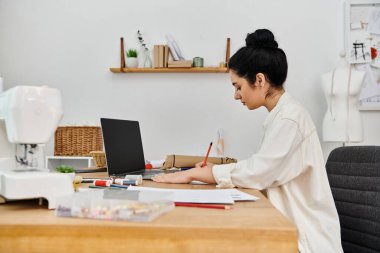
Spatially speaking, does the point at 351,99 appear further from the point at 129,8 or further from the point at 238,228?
the point at 238,228

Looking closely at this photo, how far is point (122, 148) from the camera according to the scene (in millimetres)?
1803

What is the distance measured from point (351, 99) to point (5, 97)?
243 cm

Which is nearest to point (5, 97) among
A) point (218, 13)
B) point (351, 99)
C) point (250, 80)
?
point (250, 80)

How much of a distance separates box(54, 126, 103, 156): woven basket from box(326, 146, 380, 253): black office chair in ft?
6.13

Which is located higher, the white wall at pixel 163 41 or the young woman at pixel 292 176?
the white wall at pixel 163 41

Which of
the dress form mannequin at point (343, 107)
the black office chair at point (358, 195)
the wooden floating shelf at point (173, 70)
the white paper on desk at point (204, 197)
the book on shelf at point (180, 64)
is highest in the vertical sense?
the book on shelf at point (180, 64)

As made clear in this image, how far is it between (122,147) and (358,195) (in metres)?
0.95

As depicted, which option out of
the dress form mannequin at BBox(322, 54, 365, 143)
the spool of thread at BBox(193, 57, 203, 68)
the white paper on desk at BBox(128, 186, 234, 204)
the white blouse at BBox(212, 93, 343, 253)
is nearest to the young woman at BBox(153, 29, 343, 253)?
the white blouse at BBox(212, 93, 343, 253)

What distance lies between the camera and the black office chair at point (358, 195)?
139cm

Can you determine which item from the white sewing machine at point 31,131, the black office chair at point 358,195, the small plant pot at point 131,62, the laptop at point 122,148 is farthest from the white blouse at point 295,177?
the small plant pot at point 131,62

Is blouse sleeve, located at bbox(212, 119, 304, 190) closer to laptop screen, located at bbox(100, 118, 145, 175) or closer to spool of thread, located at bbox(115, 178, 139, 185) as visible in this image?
spool of thread, located at bbox(115, 178, 139, 185)

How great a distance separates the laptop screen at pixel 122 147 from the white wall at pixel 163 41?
1.23 meters

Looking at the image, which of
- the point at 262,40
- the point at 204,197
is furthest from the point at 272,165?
the point at 262,40

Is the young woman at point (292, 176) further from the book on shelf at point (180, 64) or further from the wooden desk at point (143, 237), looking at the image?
the book on shelf at point (180, 64)
